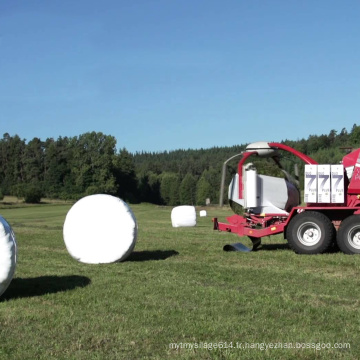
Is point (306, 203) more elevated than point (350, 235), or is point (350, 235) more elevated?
point (306, 203)

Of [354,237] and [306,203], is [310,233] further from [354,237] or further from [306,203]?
[354,237]

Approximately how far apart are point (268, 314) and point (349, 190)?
7.33 m

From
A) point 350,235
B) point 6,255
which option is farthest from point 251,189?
point 6,255

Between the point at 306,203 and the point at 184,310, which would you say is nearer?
the point at 184,310

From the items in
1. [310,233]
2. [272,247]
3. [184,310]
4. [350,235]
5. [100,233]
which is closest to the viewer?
[184,310]

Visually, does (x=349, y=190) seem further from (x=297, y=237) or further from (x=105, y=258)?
(x=105, y=258)

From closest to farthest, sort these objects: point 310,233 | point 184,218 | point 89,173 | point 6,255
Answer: point 6,255 < point 310,233 < point 184,218 < point 89,173

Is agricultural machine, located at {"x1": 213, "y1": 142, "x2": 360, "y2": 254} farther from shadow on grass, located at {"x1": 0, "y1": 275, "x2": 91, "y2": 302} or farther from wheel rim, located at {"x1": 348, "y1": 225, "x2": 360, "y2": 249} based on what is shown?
shadow on grass, located at {"x1": 0, "y1": 275, "x2": 91, "y2": 302}

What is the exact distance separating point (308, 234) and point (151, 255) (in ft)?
12.9

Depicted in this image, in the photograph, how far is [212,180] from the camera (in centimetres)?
13600

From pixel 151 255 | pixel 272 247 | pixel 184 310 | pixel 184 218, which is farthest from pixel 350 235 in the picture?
pixel 184 218

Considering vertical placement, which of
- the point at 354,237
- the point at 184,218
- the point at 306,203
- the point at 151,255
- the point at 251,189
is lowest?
the point at 151,255

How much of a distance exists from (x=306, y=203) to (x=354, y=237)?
1415mm

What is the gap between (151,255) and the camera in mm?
14289
